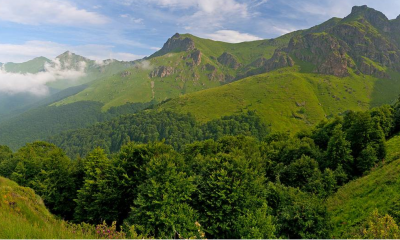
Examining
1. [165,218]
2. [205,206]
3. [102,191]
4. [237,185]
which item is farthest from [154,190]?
[102,191]

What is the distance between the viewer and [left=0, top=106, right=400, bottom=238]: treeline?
81.1 feet

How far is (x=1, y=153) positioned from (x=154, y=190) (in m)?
98.0

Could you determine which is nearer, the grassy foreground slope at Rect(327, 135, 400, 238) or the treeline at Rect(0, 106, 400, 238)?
the treeline at Rect(0, 106, 400, 238)

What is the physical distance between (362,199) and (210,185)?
2108cm

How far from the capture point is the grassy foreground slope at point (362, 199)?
1006 inches

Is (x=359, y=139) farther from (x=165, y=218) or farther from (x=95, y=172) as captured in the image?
(x=95, y=172)

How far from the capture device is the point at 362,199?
29891mm

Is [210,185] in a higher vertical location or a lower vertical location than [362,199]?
higher

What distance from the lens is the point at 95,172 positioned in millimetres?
43312

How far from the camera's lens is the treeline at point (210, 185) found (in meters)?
24.7

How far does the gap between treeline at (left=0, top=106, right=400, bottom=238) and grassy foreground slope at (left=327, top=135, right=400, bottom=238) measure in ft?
9.59

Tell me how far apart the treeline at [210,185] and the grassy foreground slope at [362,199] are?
292cm

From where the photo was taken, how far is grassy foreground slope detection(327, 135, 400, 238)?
25.5 metres

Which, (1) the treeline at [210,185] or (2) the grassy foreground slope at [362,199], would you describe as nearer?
(1) the treeline at [210,185]
